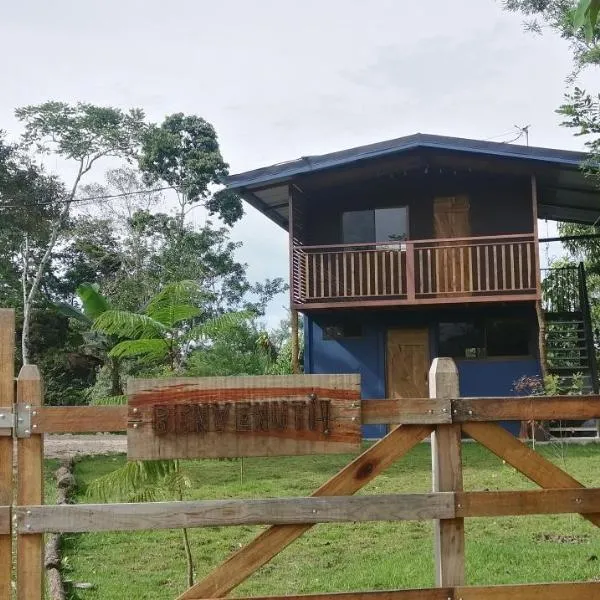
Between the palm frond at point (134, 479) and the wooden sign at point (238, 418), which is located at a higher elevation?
the wooden sign at point (238, 418)

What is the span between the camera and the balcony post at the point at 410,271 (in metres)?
15.4

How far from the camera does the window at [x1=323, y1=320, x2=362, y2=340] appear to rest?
1764 cm

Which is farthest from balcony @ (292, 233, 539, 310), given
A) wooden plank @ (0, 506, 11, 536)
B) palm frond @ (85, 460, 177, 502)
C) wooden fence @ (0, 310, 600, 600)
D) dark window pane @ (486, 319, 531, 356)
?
wooden plank @ (0, 506, 11, 536)

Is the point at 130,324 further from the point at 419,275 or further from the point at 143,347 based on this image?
the point at 419,275

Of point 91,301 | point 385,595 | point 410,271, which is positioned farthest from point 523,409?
A: point 410,271

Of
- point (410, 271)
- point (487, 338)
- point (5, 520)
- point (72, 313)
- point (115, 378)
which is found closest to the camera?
point (5, 520)

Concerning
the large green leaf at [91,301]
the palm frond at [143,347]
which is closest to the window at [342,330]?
the large green leaf at [91,301]

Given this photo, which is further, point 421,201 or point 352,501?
point 421,201

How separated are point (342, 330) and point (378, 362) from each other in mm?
1066

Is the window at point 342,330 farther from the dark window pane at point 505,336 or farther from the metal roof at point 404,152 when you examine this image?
the metal roof at point 404,152

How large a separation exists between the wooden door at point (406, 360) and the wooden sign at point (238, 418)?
13943mm

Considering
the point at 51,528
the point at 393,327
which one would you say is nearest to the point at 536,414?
the point at 51,528

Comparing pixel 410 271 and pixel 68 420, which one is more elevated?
pixel 410 271

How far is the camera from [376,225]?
17.8 meters
